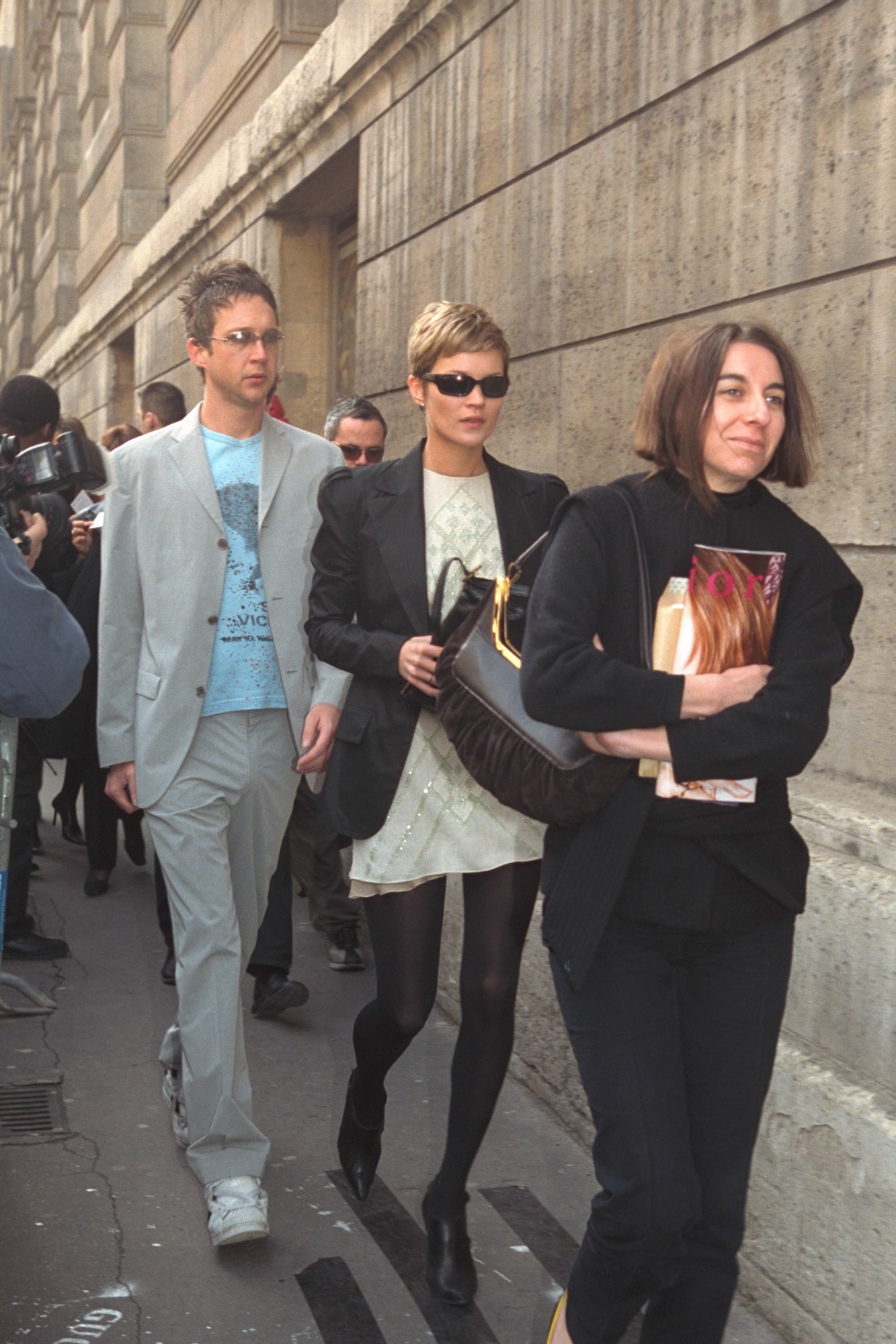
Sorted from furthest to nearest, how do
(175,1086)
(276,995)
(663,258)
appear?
(276,995) < (663,258) < (175,1086)

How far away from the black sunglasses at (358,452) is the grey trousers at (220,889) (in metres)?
2.03

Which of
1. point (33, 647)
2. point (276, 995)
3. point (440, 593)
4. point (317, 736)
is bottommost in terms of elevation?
point (276, 995)

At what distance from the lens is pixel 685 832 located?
2.53m

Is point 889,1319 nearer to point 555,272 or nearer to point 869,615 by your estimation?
point 869,615

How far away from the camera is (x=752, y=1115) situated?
259 centimetres

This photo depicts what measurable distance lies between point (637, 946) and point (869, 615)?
1332 millimetres

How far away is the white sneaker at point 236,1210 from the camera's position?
356 cm

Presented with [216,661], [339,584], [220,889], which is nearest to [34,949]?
[220,889]

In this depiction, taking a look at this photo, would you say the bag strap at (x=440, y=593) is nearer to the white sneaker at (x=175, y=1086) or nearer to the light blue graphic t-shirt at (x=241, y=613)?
the light blue graphic t-shirt at (x=241, y=613)

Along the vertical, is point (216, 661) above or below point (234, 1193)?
above

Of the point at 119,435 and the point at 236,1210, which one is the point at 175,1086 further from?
the point at 119,435

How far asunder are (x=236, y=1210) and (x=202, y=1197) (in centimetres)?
35

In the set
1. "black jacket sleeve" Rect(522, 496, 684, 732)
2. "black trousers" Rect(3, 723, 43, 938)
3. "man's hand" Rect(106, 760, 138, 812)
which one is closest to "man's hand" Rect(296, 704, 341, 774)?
"man's hand" Rect(106, 760, 138, 812)

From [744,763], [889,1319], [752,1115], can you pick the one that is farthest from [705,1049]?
[889,1319]
